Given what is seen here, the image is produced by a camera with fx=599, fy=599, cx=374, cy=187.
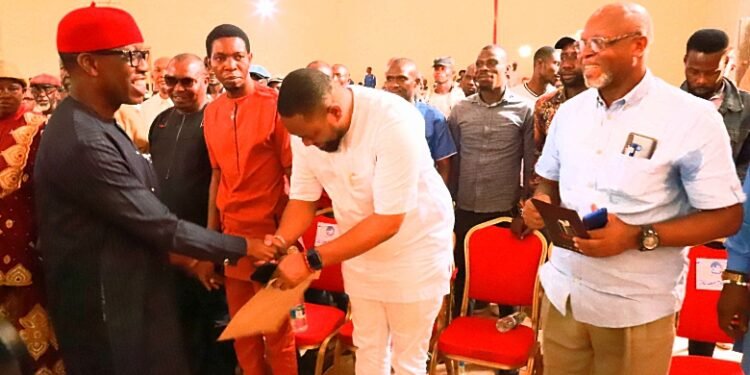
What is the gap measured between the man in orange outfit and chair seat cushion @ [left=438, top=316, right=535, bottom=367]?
726 mm

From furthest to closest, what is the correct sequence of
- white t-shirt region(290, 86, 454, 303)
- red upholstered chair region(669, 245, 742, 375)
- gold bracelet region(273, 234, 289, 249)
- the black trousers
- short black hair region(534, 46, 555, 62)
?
short black hair region(534, 46, 555, 62) → the black trousers → red upholstered chair region(669, 245, 742, 375) → gold bracelet region(273, 234, 289, 249) → white t-shirt region(290, 86, 454, 303)

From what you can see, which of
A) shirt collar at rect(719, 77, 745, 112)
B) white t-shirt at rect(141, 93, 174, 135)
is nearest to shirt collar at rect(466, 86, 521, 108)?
shirt collar at rect(719, 77, 745, 112)

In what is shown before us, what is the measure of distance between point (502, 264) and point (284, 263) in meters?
1.26

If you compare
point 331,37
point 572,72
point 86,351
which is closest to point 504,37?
point 331,37

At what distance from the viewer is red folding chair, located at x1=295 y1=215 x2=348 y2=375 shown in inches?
110

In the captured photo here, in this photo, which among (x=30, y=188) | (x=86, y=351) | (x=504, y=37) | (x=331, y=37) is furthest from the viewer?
(x=331, y=37)

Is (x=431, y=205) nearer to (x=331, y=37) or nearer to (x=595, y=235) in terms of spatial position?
(x=595, y=235)

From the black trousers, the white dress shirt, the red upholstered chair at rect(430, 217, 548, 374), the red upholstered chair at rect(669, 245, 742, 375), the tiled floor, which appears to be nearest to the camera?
the white dress shirt

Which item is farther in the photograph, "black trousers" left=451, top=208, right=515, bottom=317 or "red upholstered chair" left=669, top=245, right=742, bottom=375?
"black trousers" left=451, top=208, right=515, bottom=317

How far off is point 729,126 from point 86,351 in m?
3.04

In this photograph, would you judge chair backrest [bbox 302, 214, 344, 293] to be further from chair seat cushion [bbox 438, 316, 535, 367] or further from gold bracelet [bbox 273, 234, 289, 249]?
gold bracelet [bbox 273, 234, 289, 249]

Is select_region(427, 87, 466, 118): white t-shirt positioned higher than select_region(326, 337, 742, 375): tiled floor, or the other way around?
select_region(427, 87, 466, 118): white t-shirt

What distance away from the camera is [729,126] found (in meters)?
3.03

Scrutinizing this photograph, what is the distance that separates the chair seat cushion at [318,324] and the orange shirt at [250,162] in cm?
41
